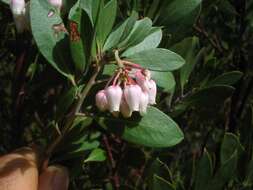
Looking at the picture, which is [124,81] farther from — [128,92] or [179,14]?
[179,14]

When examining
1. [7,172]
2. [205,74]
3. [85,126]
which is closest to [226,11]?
[205,74]

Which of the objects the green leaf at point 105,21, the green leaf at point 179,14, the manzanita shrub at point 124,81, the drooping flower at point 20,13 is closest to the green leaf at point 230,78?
the manzanita shrub at point 124,81

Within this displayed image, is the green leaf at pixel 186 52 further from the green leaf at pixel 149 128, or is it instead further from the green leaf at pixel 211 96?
the green leaf at pixel 149 128

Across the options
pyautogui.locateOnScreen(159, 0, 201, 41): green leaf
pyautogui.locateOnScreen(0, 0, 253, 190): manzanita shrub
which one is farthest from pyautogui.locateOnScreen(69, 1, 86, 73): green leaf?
pyautogui.locateOnScreen(159, 0, 201, 41): green leaf

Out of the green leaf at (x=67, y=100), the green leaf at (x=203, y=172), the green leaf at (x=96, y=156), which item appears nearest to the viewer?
the green leaf at (x=67, y=100)

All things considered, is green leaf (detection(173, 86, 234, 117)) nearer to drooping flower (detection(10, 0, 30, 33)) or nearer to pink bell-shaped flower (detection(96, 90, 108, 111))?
pink bell-shaped flower (detection(96, 90, 108, 111))

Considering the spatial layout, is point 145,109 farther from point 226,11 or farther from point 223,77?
point 226,11
